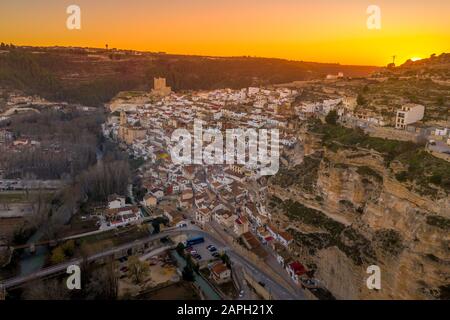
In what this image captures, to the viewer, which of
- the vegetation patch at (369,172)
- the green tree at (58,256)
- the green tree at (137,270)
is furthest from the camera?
the green tree at (58,256)

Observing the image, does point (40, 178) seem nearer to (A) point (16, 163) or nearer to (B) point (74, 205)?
(A) point (16, 163)

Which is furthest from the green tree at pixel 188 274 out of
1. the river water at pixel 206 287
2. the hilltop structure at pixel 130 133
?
the hilltop structure at pixel 130 133

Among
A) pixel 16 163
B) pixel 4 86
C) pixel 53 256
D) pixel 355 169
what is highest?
pixel 4 86

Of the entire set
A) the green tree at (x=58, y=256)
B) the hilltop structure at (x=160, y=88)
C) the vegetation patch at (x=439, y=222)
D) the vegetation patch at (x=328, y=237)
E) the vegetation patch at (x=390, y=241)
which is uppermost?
the hilltop structure at (x=160, y=88)

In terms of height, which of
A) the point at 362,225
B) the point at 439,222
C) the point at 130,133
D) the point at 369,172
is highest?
the point at 369,172

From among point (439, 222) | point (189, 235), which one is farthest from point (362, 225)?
point (189, 235)

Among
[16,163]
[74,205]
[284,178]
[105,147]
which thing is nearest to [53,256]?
[74,205]

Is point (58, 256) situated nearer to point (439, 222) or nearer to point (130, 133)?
point (439, 222)

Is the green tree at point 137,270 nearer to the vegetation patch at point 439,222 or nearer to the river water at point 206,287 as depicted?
the river water at point 206,287
